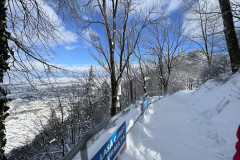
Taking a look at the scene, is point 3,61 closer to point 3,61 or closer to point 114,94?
point 3,61

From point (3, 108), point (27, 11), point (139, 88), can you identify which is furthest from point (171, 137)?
point (139, 88)

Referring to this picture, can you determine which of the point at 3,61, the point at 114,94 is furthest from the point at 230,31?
the point at 3,61

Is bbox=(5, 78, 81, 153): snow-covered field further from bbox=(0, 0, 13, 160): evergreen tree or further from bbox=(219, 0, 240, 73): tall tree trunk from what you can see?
bbox=(219, 0, 240, 73): tall tree trunk

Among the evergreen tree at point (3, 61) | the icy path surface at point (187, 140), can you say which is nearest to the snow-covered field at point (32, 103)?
the evergreen tree at point (3, 61)

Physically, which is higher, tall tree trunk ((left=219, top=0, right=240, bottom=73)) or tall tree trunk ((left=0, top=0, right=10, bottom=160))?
tall tree trunk ((left=219, top=0, right=240, bottom=73))

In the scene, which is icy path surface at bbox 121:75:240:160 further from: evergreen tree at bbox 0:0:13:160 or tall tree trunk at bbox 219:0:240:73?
tall tree trunk at bbox 219:0:240:73

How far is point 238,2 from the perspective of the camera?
552 centimetres

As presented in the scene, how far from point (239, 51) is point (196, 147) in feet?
20.5

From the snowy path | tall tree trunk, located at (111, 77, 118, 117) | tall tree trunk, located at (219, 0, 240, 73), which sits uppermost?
tall tree trunk, located at (219, 0, 240, 73)

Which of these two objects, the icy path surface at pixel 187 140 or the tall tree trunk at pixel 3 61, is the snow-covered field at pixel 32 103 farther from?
the icy path surface at pixel 187 140

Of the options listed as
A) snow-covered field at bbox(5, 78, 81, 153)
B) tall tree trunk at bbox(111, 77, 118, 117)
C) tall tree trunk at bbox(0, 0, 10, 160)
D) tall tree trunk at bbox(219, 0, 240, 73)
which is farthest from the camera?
tall tree trunk at bbox(111, 77, 118, 117)

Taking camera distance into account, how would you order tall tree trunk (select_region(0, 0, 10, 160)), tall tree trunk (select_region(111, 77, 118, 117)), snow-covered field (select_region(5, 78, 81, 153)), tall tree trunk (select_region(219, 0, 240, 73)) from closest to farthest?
tall tree trunk (select_region(0, 0, 10, 160))
snow-covered field (select_region(5, 78, 81, 153))
tall tree trunk (select_region(219, 0, 240, 73))
tall tree trunk (select_region(111, 77, 118, 117))

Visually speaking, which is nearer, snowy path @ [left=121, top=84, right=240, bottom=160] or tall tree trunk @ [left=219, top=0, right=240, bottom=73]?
snowy path @ [left=121, top=84, right=240, bottom=160]

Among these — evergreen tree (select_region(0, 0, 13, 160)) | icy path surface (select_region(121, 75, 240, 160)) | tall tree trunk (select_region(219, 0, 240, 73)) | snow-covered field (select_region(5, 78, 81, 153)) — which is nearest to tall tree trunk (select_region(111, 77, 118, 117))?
snow-covered field (select_region(5, 78, 81, 153))
